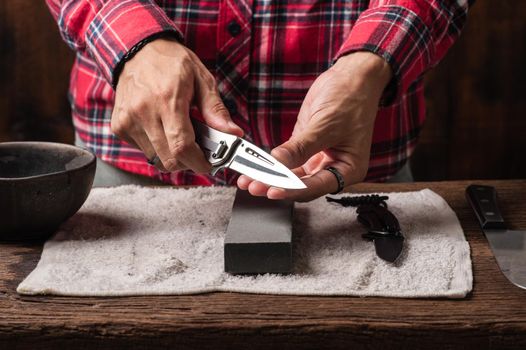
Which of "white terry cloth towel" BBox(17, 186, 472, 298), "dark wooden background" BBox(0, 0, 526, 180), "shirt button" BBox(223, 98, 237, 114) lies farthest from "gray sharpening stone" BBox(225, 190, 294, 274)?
"dark wooden background" BBox(0, 0, 526, 180)

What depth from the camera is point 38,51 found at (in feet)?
6.27

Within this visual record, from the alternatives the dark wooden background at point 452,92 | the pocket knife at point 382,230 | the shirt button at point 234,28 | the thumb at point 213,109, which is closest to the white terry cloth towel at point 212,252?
the pocket knife at point 382,230

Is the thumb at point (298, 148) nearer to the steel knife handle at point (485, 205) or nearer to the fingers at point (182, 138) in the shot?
the fingers at point (182, 138)

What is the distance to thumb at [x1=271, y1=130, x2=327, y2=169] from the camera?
0.91 m

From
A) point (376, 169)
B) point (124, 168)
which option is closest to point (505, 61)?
point (376, 169)

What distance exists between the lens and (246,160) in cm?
89

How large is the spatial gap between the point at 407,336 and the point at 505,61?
4.35 ft

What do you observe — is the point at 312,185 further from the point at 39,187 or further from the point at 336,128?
the point at 39,187

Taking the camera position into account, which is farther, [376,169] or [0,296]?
[376,169]

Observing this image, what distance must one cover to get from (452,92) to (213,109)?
3.64 ft

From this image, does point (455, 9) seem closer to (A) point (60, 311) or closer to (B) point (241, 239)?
(B) point (241, 239)

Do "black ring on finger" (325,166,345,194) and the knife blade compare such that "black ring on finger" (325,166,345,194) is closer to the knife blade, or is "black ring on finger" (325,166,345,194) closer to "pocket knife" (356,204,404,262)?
"pocket knife" (356,204,404,262)

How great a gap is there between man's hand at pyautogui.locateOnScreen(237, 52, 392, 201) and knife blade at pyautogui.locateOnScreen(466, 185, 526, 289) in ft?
0.53

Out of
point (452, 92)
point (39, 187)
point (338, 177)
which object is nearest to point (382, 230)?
point (338, 177)
